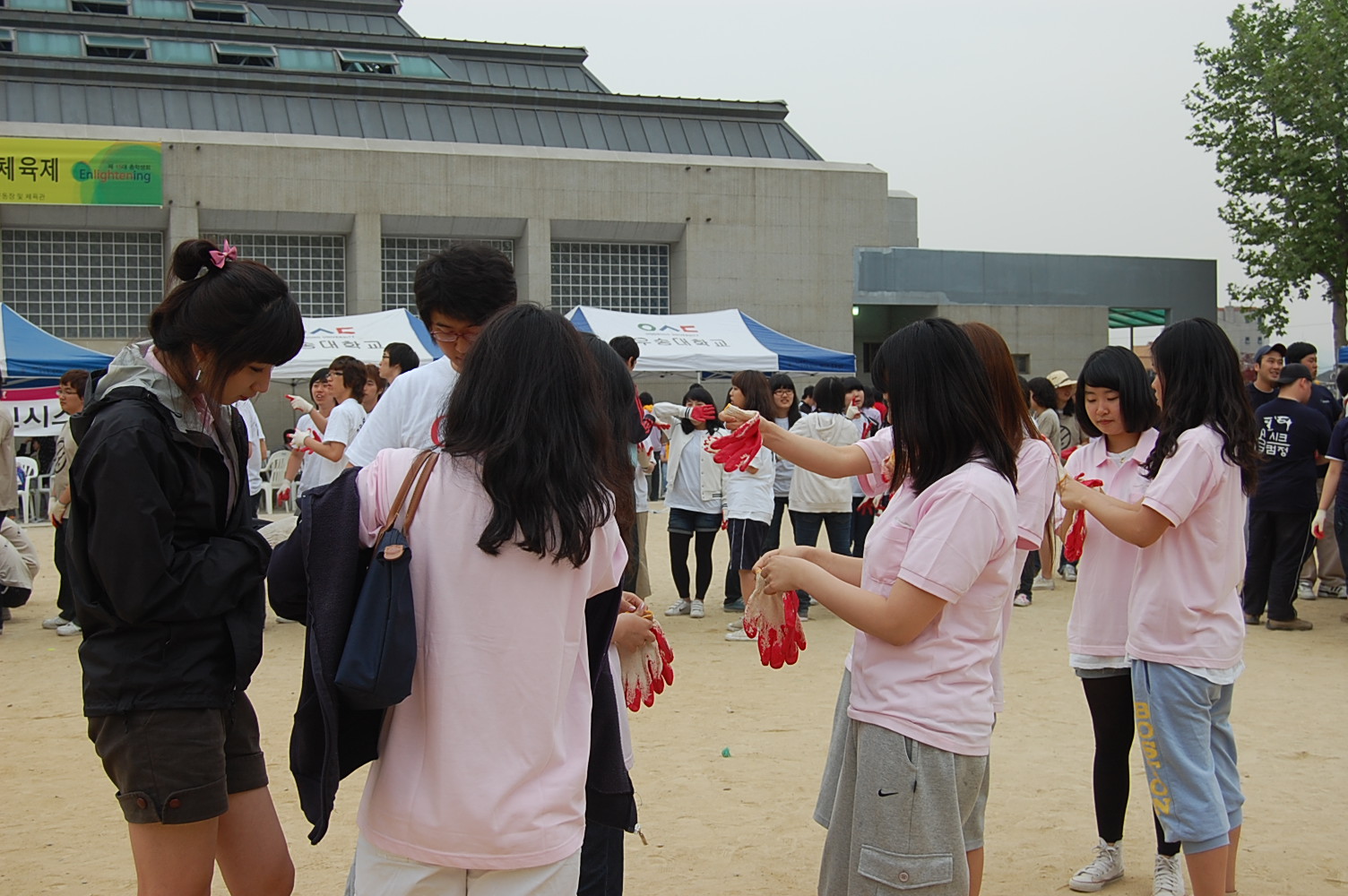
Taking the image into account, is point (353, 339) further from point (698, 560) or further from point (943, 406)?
point (943, 406)

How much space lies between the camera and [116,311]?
22.6 meters

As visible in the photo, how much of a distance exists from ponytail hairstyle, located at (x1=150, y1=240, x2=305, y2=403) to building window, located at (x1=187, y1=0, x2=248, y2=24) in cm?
2794

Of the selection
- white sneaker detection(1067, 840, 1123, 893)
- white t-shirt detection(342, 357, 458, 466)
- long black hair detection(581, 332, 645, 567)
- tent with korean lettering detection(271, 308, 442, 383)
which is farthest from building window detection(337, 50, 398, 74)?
white sneaker detection(1067, 840, 1123, 893)

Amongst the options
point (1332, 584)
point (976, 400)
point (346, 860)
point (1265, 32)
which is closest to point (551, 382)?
point (976, 400)

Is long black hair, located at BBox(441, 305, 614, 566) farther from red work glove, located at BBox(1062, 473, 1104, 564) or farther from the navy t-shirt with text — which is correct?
the navy t-shirt with text

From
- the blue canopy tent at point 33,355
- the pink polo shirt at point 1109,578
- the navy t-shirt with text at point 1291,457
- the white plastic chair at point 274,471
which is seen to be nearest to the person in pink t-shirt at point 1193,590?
the pink polo shirt at point 1109,578

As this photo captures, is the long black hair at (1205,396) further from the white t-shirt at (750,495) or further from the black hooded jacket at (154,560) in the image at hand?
the white t-shirt at (750,495)

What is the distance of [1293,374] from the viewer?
8.85 m

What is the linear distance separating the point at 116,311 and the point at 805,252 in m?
14.1

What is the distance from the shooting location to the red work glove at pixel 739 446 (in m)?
3.28

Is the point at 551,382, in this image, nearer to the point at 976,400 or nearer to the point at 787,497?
the point at 976,400

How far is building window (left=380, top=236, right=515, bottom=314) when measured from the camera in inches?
949

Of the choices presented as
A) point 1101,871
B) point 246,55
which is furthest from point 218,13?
point 1101,871

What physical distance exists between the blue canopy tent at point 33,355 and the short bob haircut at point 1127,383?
14550 mm
